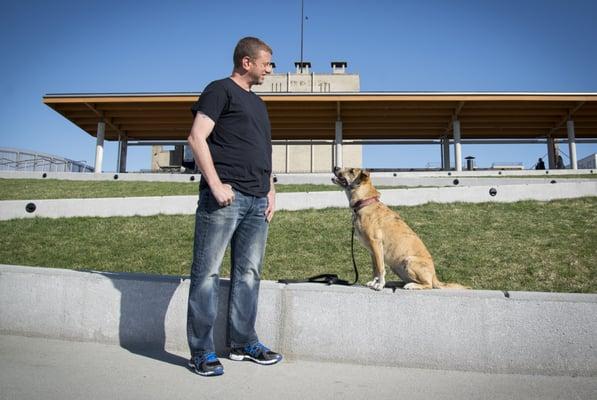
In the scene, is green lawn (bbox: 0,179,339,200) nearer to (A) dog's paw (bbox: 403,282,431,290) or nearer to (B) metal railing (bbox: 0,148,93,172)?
(A) dog's paw (bbox: 403,282,431,290)

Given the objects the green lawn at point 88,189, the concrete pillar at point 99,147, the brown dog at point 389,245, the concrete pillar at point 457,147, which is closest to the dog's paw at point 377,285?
the brown dog at point 389,245

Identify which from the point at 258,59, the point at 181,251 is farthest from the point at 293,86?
the point at 258,59

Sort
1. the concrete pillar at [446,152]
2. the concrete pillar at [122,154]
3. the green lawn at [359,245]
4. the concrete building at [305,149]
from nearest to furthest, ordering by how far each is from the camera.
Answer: the green lawn at [359,245] → the concrete pillar at [122,154] → the concrete pillar at [446,152] → the concrete building at [305,149]

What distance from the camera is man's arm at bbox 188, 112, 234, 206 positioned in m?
2.96

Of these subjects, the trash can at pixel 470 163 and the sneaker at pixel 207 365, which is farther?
the trash can at pixel 470 163

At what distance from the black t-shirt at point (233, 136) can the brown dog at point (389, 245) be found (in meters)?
1.33

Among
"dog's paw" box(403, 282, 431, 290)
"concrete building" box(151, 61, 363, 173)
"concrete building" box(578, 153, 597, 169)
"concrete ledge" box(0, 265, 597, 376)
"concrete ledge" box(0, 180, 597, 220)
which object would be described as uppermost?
"concrete building" box(151, 61, 363, 173)

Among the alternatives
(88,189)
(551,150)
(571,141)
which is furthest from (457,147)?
(88,189)

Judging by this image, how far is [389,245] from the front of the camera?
4035 mm

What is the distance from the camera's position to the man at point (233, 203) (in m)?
3.05

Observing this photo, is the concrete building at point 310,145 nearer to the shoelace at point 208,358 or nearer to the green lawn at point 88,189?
the green lawn at point 88,189

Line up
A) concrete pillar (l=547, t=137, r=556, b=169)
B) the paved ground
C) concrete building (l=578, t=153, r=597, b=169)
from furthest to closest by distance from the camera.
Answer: concrete pillar (l=547, t=137, r=556, b=169) < concrete building (l=578, t=153, r=597, b=169) < the paved ground

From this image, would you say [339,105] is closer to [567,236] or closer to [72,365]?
[567,236]

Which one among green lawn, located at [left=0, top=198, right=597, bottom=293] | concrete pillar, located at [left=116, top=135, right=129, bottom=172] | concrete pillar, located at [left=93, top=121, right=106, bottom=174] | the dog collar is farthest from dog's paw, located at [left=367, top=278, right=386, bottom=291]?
concrete pillar, located at [left=116, top=135, right=129, bottom=172]
